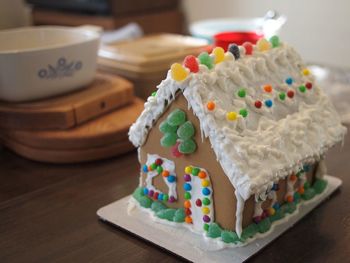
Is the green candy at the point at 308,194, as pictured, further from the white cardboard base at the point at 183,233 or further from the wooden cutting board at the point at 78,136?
the wooden cutting board at the point at 78,136

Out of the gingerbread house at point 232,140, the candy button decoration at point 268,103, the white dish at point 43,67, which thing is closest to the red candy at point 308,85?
the gingerbread house at point 232,140

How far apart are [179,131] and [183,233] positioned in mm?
151

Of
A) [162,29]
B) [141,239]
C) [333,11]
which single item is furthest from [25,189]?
[162,29]

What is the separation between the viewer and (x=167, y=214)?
2.24ft

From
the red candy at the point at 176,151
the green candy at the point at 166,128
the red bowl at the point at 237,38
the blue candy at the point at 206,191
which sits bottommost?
the blue candy at the point at 206,191

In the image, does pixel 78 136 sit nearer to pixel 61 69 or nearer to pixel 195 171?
pixel 61 69

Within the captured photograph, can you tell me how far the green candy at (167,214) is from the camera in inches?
26.8

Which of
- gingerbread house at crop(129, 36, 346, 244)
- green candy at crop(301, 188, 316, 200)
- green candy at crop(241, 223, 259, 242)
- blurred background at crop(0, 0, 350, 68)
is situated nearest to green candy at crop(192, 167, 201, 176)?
gingerbread house at crop(129, 36, 346, 244)

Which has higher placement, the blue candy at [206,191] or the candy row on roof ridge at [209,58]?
the candy row on roof ridge at [209,58]

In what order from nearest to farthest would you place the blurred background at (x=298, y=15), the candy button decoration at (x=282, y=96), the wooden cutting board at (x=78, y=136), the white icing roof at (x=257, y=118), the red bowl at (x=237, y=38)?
the white icing roof at (x=257, y=118)
the candy button decoration at (x=282, y=96)
the wooden cutting board at (x=78, y=136)
the red bowl at (x=237, y=38)
the blurred background at (x=298, y=15)

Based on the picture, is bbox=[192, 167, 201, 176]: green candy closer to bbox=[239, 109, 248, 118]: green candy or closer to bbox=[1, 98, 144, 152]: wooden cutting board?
bbox=[239, 109, 248, 118]: green candy

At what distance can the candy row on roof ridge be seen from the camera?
609mm

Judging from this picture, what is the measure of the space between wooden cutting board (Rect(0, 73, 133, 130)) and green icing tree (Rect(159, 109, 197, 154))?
343mm

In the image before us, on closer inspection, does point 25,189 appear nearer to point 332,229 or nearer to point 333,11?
point 332,229
